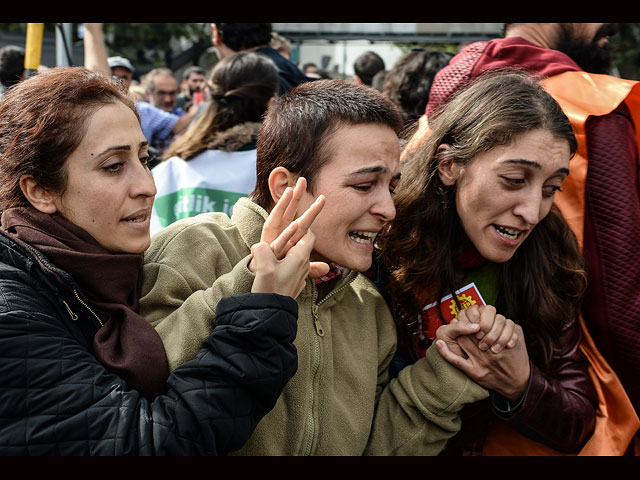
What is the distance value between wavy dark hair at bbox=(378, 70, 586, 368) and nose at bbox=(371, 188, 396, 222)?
313 mm

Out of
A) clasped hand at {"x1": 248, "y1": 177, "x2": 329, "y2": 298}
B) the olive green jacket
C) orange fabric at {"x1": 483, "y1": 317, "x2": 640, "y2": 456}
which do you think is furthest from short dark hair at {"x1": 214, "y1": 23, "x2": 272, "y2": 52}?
orange fabric at {"x1": 483, "y1": 317, "x2": 640, "y2": 456}

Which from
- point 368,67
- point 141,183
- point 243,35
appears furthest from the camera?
point 368,67

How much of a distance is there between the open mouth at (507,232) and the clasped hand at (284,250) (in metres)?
0.72

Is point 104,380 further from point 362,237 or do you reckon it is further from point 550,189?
point 550,189

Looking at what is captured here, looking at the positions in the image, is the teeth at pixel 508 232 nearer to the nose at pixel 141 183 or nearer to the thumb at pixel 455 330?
the thumb at pixel 455 330

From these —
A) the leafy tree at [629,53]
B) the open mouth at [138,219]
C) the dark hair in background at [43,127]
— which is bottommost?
the leafy tree at [629,53]

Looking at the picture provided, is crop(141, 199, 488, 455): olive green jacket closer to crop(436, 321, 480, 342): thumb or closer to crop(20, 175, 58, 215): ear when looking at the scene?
crop(436, 321, 480, 342): thumb

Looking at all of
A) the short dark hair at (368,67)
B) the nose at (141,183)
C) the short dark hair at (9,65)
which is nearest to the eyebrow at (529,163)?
the nose at (141,183)

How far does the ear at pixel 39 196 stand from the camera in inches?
70.8

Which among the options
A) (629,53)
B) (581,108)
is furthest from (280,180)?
(629,53)

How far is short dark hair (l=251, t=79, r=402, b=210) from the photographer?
214 cm

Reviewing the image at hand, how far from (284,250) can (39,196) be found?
2.17 feet

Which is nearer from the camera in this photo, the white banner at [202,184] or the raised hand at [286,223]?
the raised hand at [286,223]

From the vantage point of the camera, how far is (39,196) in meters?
1.81
